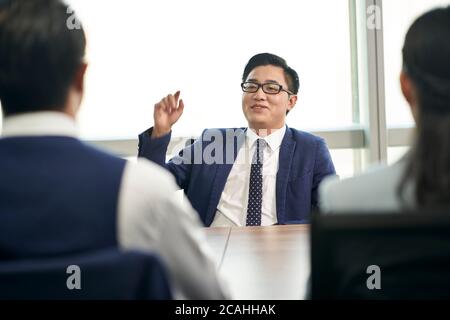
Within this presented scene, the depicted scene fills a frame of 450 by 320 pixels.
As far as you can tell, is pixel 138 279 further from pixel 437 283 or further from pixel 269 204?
pixel 269 204

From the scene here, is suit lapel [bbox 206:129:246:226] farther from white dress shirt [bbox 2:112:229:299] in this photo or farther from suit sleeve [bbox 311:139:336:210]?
white dress shirt [bbox 2:112:229:299]

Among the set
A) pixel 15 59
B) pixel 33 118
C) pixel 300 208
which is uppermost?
pixel 15 59

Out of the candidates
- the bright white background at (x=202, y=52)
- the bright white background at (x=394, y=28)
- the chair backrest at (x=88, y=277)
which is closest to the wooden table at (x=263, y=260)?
the chair backrest at (x=88, y=277)

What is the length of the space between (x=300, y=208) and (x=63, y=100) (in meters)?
2.16

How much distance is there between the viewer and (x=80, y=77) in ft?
4.83

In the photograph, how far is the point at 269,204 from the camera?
11.5 ft

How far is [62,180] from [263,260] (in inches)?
43.6

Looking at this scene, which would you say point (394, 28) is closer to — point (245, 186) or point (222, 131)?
point (222, 131)

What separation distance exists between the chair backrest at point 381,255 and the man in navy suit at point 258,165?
2.22 metres

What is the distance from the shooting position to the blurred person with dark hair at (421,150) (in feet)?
4.22

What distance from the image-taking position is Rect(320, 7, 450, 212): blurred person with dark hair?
129 cm

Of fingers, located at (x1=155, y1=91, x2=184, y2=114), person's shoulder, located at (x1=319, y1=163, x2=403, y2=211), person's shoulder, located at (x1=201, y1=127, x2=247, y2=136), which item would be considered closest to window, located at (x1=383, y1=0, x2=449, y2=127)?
person's shoulder, located at (x1=201, y1=127, x2=247, y2=136)

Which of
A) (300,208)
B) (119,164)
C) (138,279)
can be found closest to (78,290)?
(138,279)

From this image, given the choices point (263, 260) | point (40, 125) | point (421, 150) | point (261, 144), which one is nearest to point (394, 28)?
point (261, 144)
